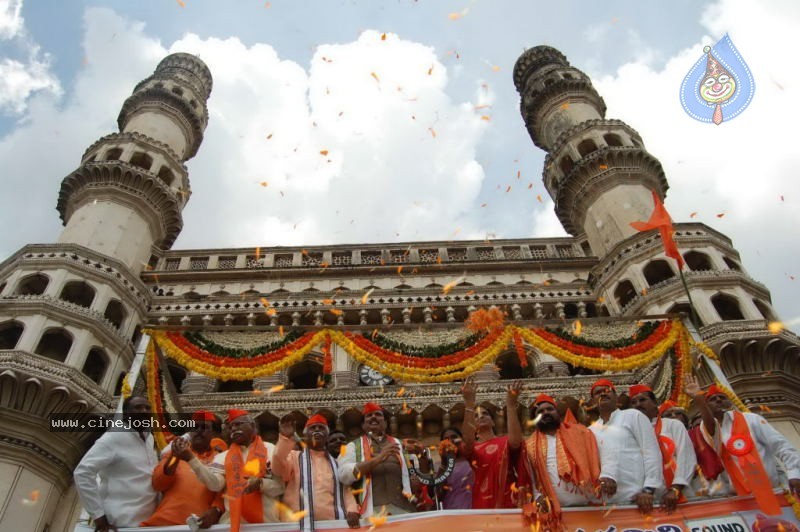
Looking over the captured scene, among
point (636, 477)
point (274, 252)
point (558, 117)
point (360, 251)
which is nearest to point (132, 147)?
point (274, 252)

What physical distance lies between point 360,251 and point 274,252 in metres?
3.57

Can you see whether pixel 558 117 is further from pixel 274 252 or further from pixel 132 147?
pixel 132 147

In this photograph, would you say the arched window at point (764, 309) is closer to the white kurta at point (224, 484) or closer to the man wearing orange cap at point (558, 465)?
the man wearing orange cap at point (558, 465)

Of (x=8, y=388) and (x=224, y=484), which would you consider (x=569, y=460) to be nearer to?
(x=224, y=484)

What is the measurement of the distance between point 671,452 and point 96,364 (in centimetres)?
1734

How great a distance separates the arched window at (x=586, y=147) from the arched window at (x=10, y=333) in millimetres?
22924

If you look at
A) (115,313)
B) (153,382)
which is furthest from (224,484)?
(115,313)

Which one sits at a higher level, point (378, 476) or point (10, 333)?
point (10, 333)

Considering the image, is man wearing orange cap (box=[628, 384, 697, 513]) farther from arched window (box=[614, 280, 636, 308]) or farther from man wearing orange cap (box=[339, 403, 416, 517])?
arched window (box=[614, 280, 636, 308])

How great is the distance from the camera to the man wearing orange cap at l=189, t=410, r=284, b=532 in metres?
6.83

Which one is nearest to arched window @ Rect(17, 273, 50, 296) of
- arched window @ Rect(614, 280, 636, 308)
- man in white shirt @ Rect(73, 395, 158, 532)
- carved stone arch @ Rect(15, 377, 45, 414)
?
carved stone arch @ Rect(15, 377, 45, 414)

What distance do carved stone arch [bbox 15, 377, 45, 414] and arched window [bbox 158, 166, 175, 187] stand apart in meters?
13.1

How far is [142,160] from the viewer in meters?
27.2

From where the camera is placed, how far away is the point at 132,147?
26.9 metres
